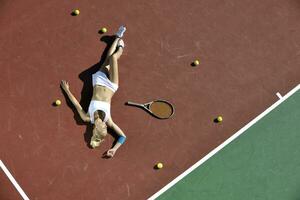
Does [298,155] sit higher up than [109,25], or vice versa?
[109,25]

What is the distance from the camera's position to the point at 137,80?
11.8 metres

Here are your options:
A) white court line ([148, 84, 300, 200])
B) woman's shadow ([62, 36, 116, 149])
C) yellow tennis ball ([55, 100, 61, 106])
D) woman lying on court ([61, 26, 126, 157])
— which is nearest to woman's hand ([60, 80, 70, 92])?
woman lying on court ([61, 26, 126, 157])

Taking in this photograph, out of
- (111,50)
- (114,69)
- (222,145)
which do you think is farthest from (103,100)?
(222,145)

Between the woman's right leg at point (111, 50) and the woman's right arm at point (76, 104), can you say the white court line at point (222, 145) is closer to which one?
the woman's right arm at point (76, 104)

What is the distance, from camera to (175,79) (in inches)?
468

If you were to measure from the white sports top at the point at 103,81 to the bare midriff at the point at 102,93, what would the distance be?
76mm

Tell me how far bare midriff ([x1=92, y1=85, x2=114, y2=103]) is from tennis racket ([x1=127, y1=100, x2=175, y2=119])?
55 centimetres

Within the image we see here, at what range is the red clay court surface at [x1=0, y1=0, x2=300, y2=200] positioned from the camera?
10961 mm

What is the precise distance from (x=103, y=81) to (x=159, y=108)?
1.54 meters

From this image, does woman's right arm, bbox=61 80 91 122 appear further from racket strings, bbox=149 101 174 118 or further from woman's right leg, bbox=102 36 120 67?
racket strings, bbox=149 101 174 118

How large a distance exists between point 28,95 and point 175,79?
12.1 ft

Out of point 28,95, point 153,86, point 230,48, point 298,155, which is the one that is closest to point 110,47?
point 153,86

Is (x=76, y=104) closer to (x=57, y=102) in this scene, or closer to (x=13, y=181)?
(x=57, y=102)

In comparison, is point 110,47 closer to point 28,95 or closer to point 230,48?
point 28,95
